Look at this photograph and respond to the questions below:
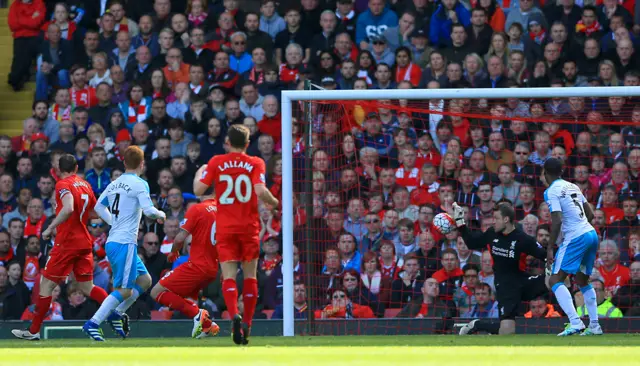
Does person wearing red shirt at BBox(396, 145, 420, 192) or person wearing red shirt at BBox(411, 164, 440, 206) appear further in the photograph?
person wearing red shirt at BBox(396, 145, 420, 192)

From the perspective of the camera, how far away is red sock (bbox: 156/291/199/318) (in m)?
13.0

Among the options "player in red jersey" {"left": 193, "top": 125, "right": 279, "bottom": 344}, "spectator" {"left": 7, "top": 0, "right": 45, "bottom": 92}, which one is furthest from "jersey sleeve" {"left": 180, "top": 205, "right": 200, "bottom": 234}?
"spectator" {"left": 7, "top": 0, "right": 45, "bottom": 92}

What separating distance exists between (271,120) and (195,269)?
4084mm

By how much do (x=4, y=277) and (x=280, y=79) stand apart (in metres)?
4.42

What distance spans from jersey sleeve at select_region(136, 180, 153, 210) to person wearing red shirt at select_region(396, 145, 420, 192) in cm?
416

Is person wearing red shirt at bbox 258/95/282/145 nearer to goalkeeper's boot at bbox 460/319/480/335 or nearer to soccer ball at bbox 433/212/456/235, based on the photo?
soccer ball at bbox 433/212/456/235

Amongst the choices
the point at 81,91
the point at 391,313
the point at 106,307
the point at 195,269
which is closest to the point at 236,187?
the point at 106,307

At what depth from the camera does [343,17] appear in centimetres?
1788

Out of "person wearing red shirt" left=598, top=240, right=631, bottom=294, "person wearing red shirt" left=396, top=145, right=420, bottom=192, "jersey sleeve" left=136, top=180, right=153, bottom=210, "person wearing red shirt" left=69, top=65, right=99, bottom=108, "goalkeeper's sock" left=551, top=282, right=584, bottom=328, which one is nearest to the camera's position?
"jersey sleeve" left=136, top=180, right=153, bottom=210

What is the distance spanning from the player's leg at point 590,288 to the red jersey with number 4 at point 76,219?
4821 mm

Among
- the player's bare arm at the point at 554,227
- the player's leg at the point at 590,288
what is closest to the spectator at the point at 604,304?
the player's leg at the point at 590,288

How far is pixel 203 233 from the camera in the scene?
43.1 feet

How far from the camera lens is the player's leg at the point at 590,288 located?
12.5 meters

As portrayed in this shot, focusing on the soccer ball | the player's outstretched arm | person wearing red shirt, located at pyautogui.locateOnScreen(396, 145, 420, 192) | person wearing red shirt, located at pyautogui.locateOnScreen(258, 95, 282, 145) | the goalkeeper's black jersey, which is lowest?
the goalkeeper's black jersey
